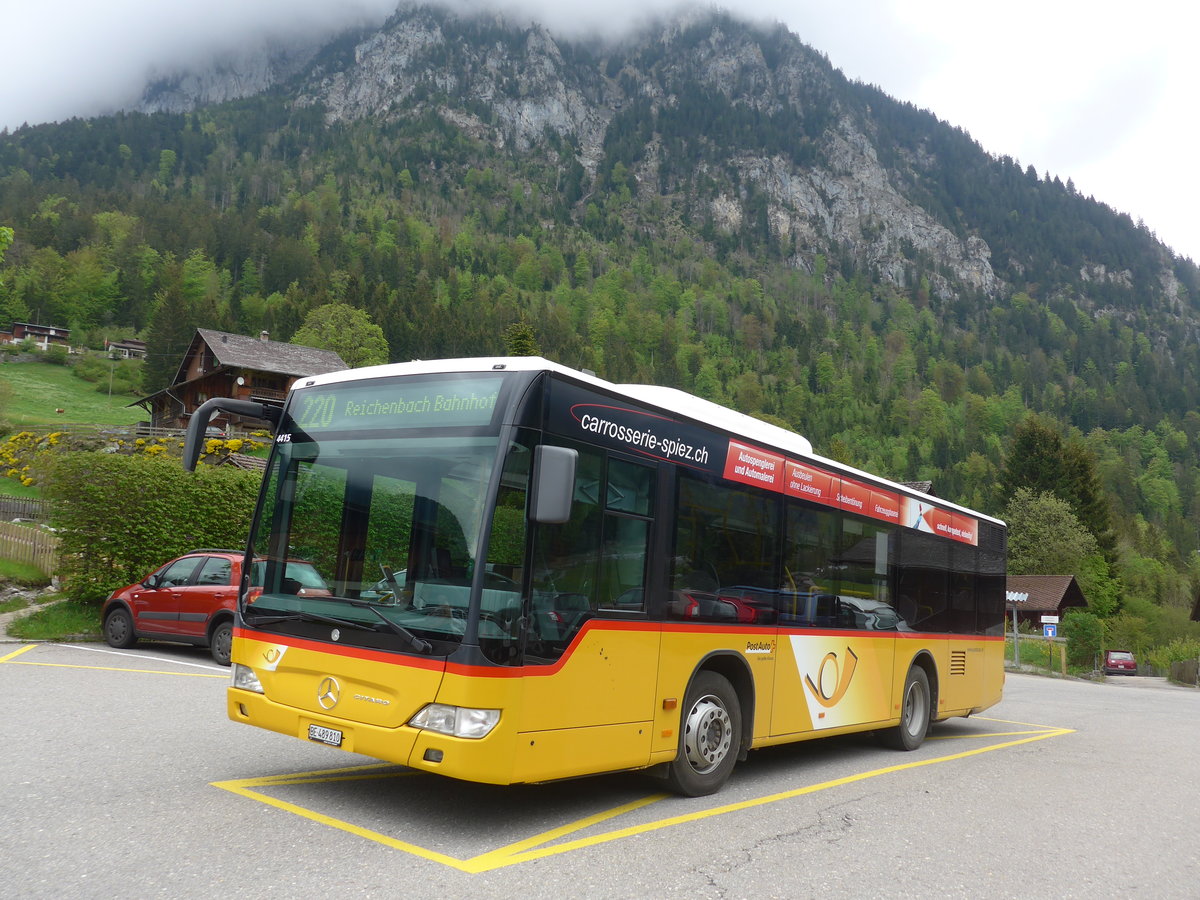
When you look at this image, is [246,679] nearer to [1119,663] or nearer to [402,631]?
[402,631]

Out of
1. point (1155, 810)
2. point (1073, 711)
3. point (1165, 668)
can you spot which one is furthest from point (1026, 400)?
point (1155, 810)

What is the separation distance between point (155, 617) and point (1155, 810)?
13.2m

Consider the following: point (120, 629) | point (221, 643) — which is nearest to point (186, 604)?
point (221, 643)

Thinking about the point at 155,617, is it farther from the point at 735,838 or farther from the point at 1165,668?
the point at 1165,668

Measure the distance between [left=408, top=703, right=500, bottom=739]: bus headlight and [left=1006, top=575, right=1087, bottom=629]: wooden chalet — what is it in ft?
191

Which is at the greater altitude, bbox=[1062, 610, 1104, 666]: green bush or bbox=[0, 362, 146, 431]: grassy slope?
bbox=[0, 362, 146, 431]: grassy slope

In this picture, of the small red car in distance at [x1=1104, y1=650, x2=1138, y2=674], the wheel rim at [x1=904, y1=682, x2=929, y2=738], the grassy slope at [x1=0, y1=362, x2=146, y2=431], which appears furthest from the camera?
the grassy slope at [x1=0, y1=362, x2=146, y2=431]

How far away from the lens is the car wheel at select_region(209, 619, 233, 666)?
45.9 feet

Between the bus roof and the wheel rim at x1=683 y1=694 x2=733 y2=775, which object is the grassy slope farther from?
the wheel rim at x1=683 y1=694 x2=733 y2=775

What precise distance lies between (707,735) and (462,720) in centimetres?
251

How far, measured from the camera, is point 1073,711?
18.6 metres

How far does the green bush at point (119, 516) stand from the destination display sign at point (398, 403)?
1038cm

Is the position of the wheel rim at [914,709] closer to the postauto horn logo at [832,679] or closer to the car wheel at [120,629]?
the postauto horn logo at [832,679]

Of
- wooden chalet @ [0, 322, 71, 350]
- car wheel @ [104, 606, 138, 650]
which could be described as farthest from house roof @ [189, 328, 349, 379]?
car wheel @ [104, 606, 138, 650]
